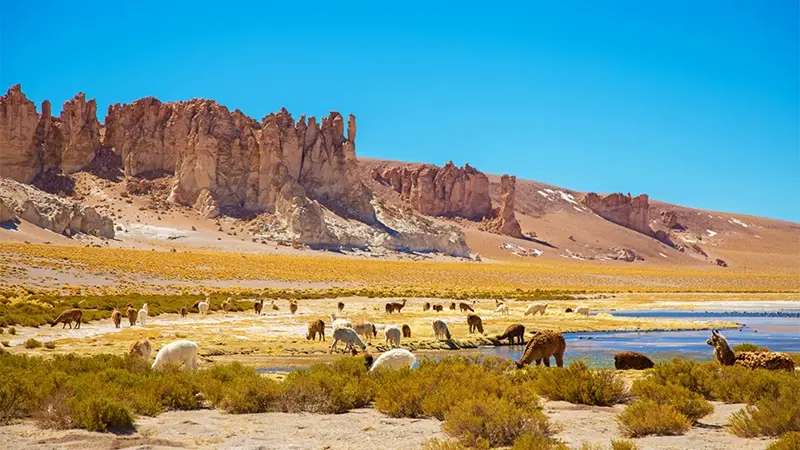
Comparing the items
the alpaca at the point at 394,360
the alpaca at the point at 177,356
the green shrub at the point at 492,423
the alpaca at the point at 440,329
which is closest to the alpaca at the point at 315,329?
the alpaca at the point at 440,329

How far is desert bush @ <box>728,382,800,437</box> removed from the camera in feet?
27.2

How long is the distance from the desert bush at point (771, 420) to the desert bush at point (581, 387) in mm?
2317

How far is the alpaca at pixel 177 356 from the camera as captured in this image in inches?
530

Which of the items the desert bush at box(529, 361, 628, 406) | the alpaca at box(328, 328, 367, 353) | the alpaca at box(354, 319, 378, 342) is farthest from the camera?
the alpaca at box(354, 319, 378, 342)

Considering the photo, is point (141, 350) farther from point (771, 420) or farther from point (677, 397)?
point (771, 420)

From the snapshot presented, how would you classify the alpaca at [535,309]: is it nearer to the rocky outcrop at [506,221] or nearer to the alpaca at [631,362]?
the alpaca at [631,362]

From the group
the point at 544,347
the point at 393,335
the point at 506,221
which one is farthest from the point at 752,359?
the point at 506,221

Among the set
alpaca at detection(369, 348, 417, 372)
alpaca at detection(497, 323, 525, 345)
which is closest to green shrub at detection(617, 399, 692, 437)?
alpaca at detection(369, 348, 417, 372)

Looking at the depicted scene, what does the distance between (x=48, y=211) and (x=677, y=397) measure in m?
91.3

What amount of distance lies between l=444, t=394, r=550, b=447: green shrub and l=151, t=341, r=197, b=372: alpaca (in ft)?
21.8

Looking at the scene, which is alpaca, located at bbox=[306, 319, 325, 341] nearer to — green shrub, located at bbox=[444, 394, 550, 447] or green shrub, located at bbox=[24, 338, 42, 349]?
green shrub, located at bbox=[24, 338, 42, 349]

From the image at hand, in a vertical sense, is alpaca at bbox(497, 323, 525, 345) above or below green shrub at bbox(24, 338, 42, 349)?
above

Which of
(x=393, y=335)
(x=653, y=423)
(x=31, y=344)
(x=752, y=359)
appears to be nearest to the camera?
(x=653, y=423)

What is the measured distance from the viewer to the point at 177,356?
13.7 metres
